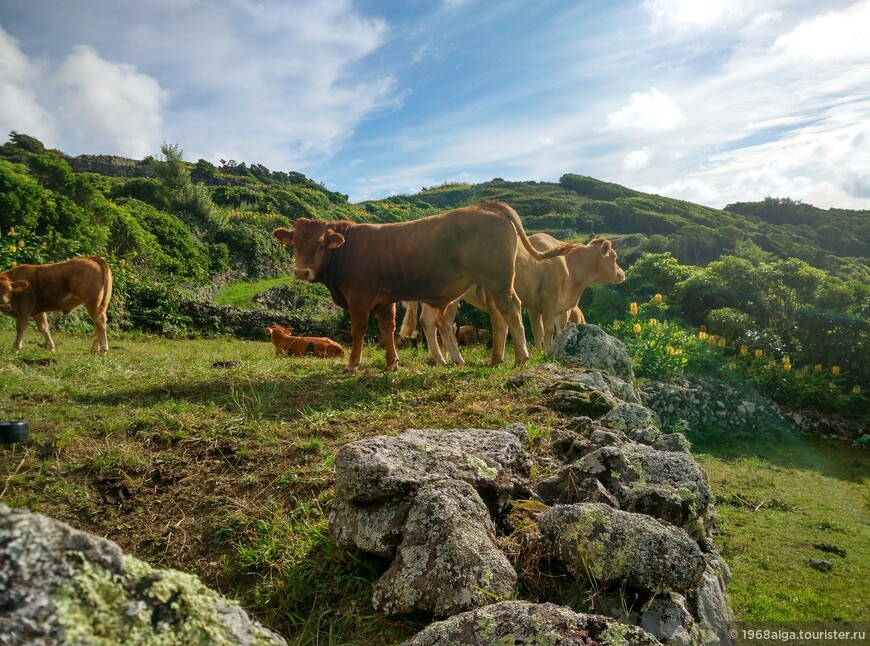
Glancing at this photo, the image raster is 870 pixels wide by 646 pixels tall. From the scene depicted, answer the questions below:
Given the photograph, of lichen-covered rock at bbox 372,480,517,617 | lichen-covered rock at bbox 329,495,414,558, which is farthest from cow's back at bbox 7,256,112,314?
lichen-covered rock at bbox 372,480,517,617

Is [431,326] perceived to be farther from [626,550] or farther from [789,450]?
[626,550]

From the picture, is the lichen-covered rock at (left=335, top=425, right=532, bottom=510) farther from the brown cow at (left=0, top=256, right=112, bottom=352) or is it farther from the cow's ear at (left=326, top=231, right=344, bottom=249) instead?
the brown cow at (left=0, top=256, right=112, bottom=352)

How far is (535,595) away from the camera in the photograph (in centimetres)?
271

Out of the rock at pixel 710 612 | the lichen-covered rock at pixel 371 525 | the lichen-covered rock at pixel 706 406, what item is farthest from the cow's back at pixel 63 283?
the rock at pixel 710 612

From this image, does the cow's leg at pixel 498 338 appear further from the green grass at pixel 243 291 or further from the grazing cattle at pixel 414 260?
the green grass at pixel 243 291

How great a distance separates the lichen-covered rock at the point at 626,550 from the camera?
2641 millimetres

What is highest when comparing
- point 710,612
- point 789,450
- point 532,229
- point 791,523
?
point 532,229

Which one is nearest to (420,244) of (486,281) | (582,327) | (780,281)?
(486,281)

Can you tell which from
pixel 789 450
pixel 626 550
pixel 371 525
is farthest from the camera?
pixel 789 450

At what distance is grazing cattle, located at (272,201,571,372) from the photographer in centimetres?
798

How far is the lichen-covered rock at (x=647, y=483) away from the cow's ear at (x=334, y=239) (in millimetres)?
5333

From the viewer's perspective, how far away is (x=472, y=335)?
16688mm

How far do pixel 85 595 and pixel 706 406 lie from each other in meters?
11.1

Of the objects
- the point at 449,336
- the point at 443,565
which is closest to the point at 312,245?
the point at 449,336
